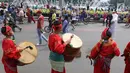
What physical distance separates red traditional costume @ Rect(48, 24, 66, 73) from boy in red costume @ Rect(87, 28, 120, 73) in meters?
0.82

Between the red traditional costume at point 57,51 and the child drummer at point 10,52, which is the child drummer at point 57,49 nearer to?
the red traditional costume at point 57,51

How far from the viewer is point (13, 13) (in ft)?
73.6

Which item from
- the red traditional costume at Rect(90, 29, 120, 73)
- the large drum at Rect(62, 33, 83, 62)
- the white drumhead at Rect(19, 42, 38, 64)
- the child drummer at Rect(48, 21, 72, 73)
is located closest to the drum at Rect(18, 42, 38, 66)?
the white drumhead at Rect(19, 42, 38, 64)

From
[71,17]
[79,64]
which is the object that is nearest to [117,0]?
[71,17]

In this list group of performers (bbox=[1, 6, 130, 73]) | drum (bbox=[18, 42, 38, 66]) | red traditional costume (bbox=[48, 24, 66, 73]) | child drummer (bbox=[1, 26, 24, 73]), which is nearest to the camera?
red traditional costume (bbox=[48, 24, 66, 73])

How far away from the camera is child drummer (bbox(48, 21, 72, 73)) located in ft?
17.9

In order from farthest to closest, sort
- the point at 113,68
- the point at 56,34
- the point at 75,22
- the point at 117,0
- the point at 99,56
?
the point at 117,0, the point at 75,22, the point at 113,68, the point at 99,56, the point at 56,34

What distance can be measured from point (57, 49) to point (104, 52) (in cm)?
114

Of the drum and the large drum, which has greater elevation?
the large drum

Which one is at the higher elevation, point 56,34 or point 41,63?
point 56,34

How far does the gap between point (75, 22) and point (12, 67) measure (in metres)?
16.5

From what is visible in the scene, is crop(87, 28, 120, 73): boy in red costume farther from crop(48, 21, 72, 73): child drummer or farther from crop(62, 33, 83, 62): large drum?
crop(48, 21, 72, 73): child drummer

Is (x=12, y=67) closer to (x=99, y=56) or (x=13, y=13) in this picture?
(x=99, y=56)

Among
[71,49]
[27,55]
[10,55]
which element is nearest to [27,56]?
[27,55]
